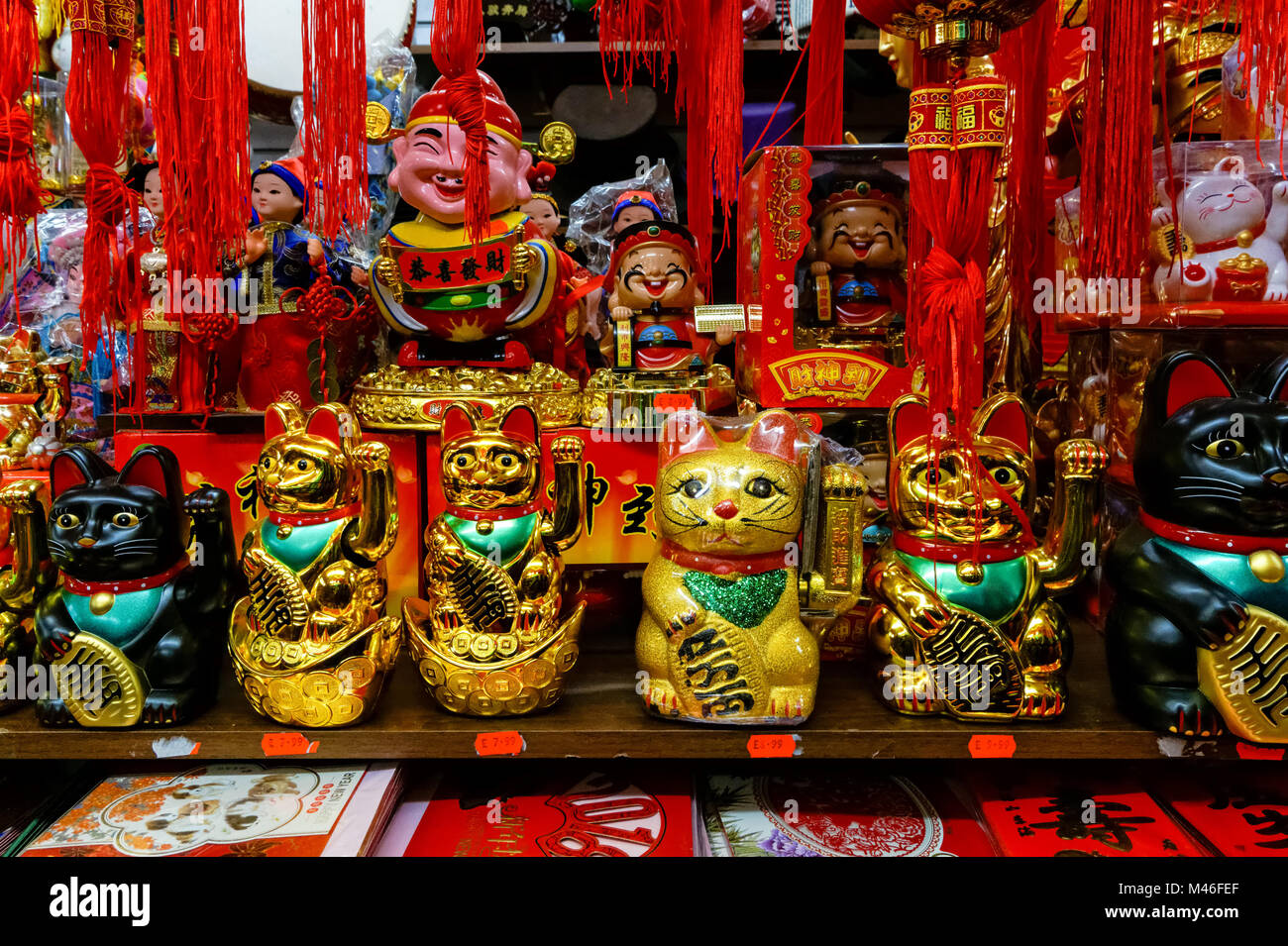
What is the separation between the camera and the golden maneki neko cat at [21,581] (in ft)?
5.37

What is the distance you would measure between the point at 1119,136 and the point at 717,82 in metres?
0.65

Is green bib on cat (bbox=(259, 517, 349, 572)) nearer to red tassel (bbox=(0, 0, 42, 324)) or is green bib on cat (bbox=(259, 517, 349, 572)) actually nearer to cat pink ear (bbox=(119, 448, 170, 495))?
cat pink ear (bbox=(119, 448, 170, 495))

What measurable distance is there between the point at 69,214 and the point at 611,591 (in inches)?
77.0

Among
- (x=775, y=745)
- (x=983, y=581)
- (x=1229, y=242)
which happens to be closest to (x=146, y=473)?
(x=775, y=745)

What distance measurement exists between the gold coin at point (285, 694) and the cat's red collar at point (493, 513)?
0.40m

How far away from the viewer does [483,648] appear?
157 cm

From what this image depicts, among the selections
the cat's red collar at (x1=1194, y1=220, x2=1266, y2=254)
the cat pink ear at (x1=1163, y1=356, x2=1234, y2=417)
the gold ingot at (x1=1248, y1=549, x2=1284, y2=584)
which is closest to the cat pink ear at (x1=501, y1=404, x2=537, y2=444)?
the cat pink ear at (x1=1163, y1=356, x2=1234, y2=417)

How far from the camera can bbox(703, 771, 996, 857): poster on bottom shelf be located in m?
1.53

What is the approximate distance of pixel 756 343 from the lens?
6.43 ft

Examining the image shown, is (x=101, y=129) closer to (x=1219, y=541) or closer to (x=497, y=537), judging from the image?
(x=497, y=537)

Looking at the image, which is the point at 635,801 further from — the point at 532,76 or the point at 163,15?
the point at 532,76
